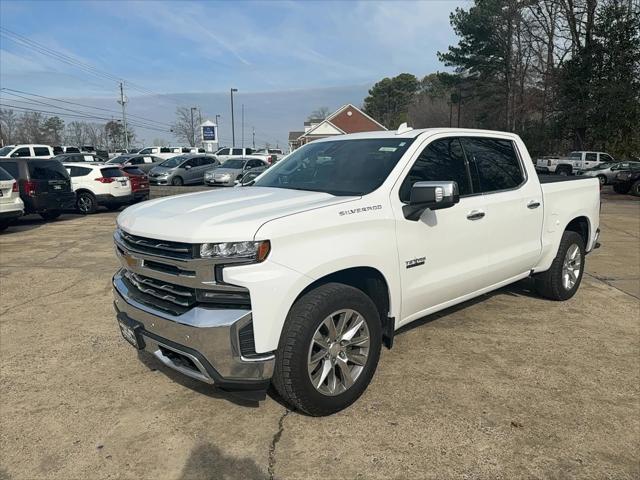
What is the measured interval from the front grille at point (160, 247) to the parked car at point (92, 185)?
12.9 meters

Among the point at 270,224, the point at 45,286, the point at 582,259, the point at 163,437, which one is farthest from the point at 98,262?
the point at 582,259

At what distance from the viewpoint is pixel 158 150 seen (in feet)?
137

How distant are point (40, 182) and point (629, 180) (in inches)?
911

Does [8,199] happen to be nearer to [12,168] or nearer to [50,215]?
[12,168]

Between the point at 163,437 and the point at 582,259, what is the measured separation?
4927 mm

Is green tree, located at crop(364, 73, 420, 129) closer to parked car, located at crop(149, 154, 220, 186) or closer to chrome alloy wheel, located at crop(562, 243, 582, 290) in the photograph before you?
parked car, located at crop(149, 154, 220, 186)

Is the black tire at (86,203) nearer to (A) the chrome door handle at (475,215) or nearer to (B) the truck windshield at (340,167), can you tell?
(B) the truck windshield at (340,167)

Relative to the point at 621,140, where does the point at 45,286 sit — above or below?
below

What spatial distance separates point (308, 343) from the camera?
2840mm

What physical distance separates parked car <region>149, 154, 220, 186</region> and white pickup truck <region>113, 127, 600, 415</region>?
2085 cm

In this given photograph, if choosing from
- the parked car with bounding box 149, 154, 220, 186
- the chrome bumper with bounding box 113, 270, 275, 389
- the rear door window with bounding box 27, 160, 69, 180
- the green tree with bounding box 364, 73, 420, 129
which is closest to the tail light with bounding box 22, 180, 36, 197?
the rear door window with bounding box 27, 160, 69, 180

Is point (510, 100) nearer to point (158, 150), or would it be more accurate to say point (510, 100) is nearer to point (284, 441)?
point (158, 150)

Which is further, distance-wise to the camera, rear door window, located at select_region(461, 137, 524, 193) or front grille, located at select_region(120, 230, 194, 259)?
rear door window, located at select_region(461, 137, 524, 193)

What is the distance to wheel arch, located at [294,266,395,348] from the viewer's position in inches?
128
